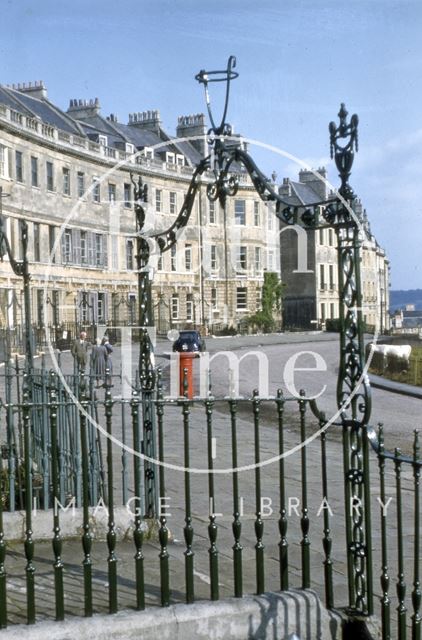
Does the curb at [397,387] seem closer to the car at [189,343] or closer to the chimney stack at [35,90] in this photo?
the car at [189,343]

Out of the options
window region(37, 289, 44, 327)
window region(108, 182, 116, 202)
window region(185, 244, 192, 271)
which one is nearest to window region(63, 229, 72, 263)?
window region(37, 289, 44, 327)

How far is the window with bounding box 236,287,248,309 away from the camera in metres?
69.1

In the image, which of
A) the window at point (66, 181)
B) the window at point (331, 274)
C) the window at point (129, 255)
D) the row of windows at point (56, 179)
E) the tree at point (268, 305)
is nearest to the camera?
the row of windows at point (56, 179)

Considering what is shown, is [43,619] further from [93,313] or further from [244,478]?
[93,313]

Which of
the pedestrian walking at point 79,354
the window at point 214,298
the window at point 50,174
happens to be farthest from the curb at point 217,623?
the window at point 214,298

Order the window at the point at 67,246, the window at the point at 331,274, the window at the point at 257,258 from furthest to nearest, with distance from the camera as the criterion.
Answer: the window at the point at 331,274, the window at the point at 257,258, the window at the point at 67,246

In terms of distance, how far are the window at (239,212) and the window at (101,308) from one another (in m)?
16.7

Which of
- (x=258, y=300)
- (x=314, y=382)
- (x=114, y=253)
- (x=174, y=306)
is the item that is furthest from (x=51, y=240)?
(x=314, y=382)

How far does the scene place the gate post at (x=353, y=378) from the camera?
5.04m

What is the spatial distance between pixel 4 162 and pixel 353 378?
40.4 metres

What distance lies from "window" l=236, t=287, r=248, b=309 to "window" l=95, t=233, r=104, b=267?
17.7m

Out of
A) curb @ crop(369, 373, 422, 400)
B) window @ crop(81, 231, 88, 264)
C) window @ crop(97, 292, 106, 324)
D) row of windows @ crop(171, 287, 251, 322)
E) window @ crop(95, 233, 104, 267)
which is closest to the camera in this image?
curb @ crop(369, 373, 422, 400)

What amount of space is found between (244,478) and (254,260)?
6194cm

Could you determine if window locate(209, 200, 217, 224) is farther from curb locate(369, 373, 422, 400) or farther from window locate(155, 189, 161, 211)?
curb locate(369, 373, 422, 400)
